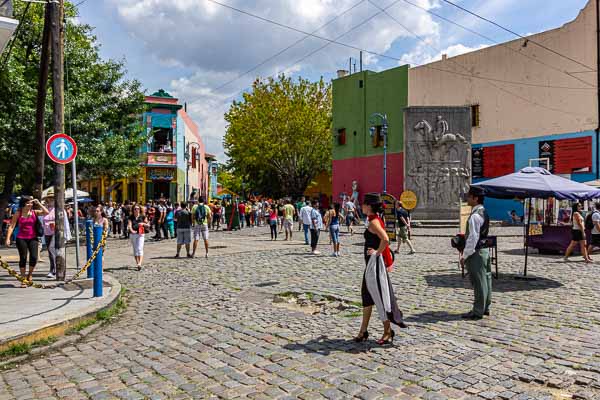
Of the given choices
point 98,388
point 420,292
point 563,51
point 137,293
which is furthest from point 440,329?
point 563,51

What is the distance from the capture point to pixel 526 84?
94.0 feet

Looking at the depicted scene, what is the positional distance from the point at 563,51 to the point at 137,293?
26347 millimetres

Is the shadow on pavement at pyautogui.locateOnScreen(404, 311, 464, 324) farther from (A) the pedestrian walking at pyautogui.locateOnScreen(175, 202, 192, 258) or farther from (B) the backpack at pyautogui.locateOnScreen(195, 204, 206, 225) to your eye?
(A) the pedestrian walking at pyautogui.locateOnScreen(175, 202, 192, 258)

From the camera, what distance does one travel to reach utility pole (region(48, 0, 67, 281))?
9.67m

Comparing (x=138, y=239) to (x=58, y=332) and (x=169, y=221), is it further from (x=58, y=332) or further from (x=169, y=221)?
(x=169, y=221)

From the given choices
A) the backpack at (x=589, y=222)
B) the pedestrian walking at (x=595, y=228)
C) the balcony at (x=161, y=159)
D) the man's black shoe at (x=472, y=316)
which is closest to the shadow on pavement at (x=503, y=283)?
the man's black shoe at (x=472, y=316)

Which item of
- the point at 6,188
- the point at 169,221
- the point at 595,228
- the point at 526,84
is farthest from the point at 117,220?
the point at 526,84

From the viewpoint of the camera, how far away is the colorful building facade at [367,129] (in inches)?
1362

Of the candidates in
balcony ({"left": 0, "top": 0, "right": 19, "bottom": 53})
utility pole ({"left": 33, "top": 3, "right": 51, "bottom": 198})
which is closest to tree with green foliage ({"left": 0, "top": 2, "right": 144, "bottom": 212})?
utility pole ({"left": 33, "top": 3, "right": 51, "bottom": 198})

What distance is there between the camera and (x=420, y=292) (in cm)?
867

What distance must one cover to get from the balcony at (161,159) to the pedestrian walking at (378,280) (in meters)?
34.0

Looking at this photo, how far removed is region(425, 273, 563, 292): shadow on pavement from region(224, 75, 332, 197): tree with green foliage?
29.3 meters

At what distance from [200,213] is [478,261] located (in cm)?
864

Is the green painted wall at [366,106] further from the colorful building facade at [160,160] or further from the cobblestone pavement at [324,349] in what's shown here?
the cobblestone pavement at [324,349]
